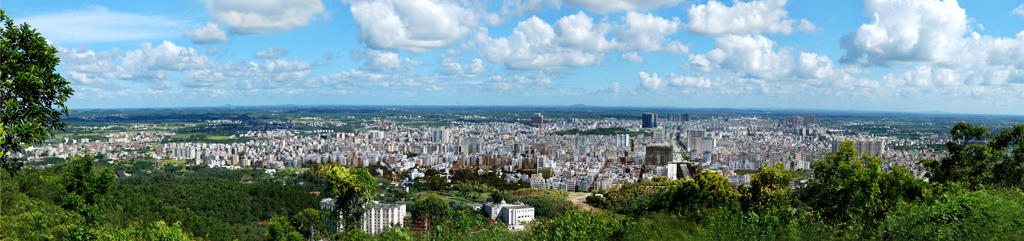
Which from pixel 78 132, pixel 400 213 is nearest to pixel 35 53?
pixel 400 213

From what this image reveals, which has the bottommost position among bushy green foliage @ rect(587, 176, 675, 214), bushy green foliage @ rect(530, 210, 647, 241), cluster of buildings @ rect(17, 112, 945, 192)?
cluster of buildings @ rect(17, 112, 945, 192)

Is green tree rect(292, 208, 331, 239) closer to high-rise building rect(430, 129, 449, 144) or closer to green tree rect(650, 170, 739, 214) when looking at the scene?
green tree rect(650, 170, 739, 214)

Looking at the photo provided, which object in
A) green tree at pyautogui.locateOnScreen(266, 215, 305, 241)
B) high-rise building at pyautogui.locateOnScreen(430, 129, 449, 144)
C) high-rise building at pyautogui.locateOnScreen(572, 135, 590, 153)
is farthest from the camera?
high-rise building at pyautogui.locateOnScreen(430, 129, 449, 144)

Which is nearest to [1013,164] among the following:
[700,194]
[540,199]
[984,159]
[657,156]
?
[984,159]

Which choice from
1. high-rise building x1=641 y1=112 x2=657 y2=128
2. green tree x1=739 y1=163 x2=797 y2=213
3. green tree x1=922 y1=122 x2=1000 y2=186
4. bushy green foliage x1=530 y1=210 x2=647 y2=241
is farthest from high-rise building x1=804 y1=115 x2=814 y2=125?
bushy green foliage x1=530 y1=210 x2=647 y2=241

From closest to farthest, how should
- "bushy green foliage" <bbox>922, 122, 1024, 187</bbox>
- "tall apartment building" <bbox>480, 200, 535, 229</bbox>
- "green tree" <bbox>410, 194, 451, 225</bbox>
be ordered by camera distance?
"bushy green foliage" <bbox>922, 122, 1024, 187</bbox>, "green tree" <bbox>410, 194, 451, 225</bbox>, "tall apartment building" <bbox>480, 200, 535, 229</bbox>

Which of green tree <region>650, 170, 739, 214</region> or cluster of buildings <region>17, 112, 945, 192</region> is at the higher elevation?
green tree <region>650, 170, 739, 214</region>

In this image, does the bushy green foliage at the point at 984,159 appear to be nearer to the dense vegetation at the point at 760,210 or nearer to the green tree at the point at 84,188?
the dense vegetation at the point at 760,210

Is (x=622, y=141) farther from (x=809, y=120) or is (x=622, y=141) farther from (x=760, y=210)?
(x=760, y=210)
